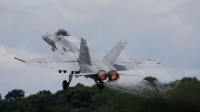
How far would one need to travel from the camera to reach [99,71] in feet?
116

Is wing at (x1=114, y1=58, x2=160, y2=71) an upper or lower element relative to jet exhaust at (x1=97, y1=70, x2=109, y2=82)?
upper

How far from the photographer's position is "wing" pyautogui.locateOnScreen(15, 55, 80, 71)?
37.4 metres

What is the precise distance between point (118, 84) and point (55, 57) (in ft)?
14.5

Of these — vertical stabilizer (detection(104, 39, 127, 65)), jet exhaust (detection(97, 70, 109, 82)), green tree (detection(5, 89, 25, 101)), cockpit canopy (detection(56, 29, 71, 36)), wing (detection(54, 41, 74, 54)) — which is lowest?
jet exhaust (detection(97, 70, 109, 82))

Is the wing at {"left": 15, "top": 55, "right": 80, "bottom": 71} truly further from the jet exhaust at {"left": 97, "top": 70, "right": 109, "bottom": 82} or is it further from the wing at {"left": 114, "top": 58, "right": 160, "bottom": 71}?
the jet exhaust at {"left": 97, "top": 70, "right": 109, "bottom": 82}

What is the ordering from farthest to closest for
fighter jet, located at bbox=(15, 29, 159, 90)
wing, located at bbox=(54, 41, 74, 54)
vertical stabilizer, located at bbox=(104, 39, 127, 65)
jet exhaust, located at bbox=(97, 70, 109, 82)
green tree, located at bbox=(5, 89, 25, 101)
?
1. green tree, located at bbox=(5, 89, 25, 101)
2. wing, located at bbox=(54, 41, 74, 54)
3. vertical stabilizer, located at bbox=(104, 39, 127, 65)
4. fighter jet, located at bbox=(15, 29, 159, 90)
5. jet exhaust, located at bbox=(97, 70, 109, 82)

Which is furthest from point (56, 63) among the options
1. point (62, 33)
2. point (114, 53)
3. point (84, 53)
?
point (62, 33)

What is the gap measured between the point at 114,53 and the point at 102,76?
2900mm

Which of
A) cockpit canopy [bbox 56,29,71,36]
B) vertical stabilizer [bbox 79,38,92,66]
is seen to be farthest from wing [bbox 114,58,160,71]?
cockpit canopy [bbox 56,29,71,36]

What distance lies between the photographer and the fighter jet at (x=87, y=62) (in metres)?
35.4

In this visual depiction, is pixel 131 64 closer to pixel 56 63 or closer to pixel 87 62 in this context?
pixel 87 62

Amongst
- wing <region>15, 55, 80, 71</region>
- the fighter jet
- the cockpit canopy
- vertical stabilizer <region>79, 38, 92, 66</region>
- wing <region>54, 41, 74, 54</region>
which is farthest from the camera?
the cockpit canopy

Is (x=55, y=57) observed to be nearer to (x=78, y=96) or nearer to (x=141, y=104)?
(x=141, y=104)

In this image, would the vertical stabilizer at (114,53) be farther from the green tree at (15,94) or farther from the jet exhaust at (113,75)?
the green tree at (15,94)
